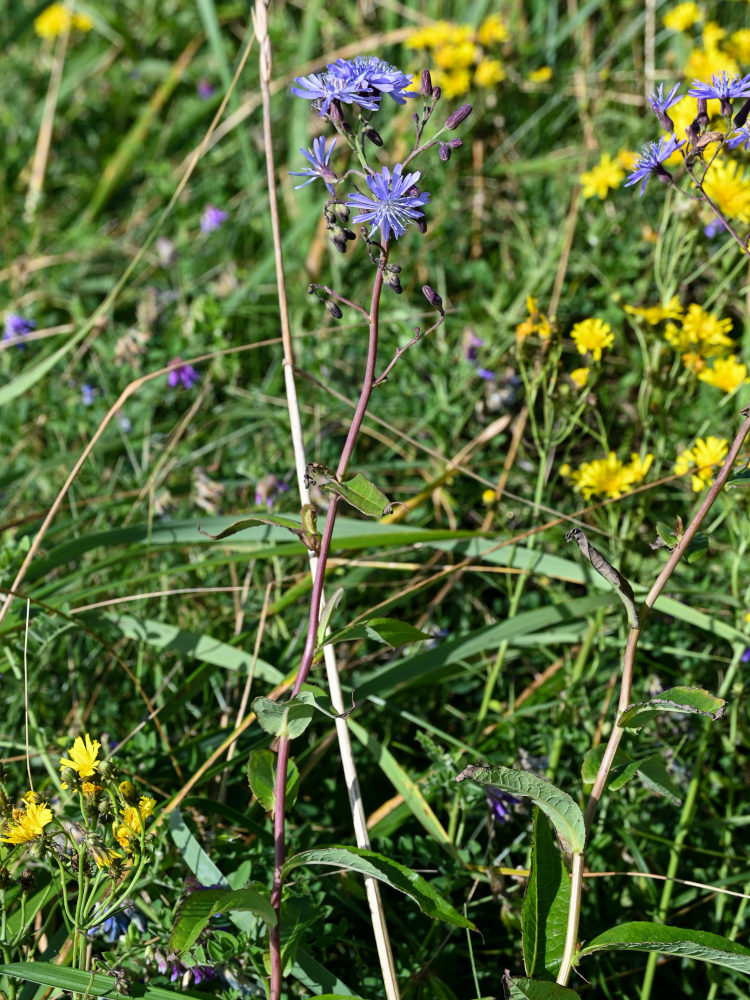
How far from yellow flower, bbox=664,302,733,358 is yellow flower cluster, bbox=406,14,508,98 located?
1.54m

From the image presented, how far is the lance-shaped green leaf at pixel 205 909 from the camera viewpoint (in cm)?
110

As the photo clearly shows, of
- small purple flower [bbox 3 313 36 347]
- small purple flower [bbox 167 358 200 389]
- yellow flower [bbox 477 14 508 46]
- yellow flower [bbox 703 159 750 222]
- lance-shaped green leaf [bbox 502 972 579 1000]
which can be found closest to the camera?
lance-shaped green leaf [bbox 502 972 579 1000]

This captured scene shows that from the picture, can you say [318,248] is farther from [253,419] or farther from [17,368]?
[17,368]

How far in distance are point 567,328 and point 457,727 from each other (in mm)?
1216

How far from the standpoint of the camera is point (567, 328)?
8.46ft

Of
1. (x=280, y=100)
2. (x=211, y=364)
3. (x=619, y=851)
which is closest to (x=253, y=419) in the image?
(x=211, y=364)

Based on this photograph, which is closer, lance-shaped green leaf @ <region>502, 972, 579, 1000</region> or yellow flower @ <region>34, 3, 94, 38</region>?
lance-shaped green leaf @ <region>502, 972, 579, 1000</region>

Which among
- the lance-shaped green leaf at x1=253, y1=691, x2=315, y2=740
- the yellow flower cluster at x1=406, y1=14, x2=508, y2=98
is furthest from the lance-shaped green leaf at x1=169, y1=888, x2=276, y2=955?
the yellow flower cluster at x1=406, y1=14, x2=508, y2=98

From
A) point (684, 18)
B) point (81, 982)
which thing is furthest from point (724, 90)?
point (684, 18)

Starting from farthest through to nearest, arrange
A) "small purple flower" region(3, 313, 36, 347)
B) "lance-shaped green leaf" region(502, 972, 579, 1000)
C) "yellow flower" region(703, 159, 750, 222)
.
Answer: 1. "small purple flower" region(3, 313, 36, 347)
2. "yellow flower" region(703, 159, 750, 222)
3. "lance-shaped green leaf" region(502, 972, 579, 1000)

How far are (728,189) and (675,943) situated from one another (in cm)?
160

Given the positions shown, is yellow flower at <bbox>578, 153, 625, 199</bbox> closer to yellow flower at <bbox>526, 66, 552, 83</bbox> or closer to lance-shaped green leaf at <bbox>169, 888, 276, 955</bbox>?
yellow flower at <bbox>526, 66, 552, 83</bbox>

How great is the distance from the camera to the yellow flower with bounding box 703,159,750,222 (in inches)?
79.7

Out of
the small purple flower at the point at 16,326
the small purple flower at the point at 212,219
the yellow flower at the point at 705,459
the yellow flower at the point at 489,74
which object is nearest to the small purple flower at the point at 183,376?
the small purple flower at the point at 16,326
